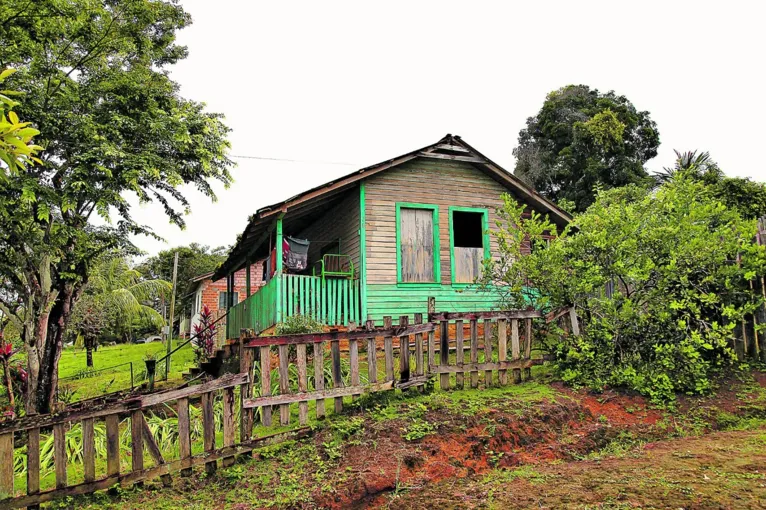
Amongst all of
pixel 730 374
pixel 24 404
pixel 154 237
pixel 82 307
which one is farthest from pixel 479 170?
pixel 82 307

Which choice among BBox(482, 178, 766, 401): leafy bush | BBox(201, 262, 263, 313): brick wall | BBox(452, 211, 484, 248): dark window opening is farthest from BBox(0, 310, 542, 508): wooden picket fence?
BBox(201, 262, 263, 313): brick wall

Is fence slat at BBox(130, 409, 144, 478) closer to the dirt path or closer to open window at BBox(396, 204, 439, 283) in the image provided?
the dirt path

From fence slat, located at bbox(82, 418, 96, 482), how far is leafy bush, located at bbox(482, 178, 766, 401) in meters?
6.11

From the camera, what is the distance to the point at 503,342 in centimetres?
798

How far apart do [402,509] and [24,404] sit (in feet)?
38.2

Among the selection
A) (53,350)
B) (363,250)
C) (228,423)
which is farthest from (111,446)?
(53,350)

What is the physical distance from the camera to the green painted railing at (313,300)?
11.6 m

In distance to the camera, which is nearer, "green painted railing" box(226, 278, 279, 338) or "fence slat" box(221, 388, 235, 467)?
"fence slat" box(221, 388, 235, 467)

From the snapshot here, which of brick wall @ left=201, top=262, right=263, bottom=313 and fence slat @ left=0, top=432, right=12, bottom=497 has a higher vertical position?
brick wall @ left=201, top=262, right=263, bottom=313

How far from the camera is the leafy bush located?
7094 millimetres

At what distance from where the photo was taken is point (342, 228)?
14.1 m

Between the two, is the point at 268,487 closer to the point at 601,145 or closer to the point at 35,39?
the point at 35,39

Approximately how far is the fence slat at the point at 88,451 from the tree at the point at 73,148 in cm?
732

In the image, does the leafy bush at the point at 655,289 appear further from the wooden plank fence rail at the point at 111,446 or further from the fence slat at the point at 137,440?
the fence slat at the point at 137,440
